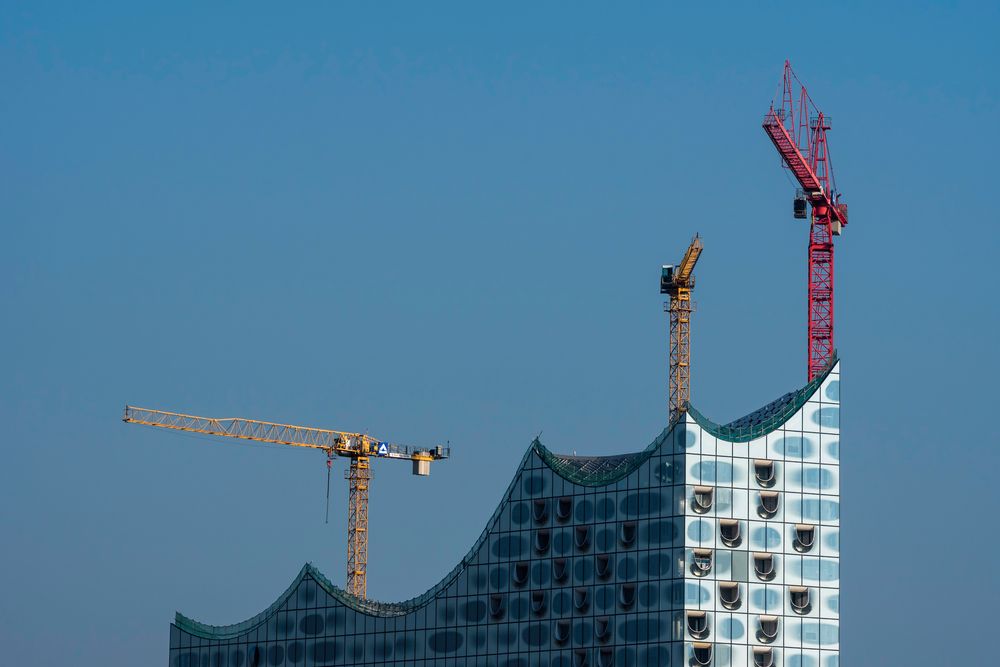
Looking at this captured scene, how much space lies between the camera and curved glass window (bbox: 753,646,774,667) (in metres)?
182

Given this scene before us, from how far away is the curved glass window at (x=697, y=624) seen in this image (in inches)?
7156

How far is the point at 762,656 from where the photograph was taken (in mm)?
182000

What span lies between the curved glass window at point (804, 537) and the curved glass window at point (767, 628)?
525cm

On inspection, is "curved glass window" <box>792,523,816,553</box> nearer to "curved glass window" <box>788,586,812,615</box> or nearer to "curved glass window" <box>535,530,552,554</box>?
"curved glass window" <box>788,586,812,615</box>

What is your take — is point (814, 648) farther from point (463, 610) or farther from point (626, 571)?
point (463, 610)

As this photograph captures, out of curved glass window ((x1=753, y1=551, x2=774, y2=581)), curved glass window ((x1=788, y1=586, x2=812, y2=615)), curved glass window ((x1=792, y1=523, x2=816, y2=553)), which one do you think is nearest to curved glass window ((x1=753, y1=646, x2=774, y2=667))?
curved glass window ((x1=788, y1=586, x2=812, y2=615))

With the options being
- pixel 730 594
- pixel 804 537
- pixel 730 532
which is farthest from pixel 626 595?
pixel 804 537

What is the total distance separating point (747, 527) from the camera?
183750mm

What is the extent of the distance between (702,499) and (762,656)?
11.5 m

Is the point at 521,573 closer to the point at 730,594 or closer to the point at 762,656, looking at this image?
the point at 730,594

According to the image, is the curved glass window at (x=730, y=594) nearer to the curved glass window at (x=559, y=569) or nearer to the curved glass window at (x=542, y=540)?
the curved glass window at (x=559, y=569)

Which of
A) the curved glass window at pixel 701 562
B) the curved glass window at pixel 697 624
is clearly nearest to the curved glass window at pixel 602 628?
the curved glass window at pixel 697 624

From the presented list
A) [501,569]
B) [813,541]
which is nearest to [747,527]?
[813,541]

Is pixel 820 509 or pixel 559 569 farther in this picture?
pixel 559 569
